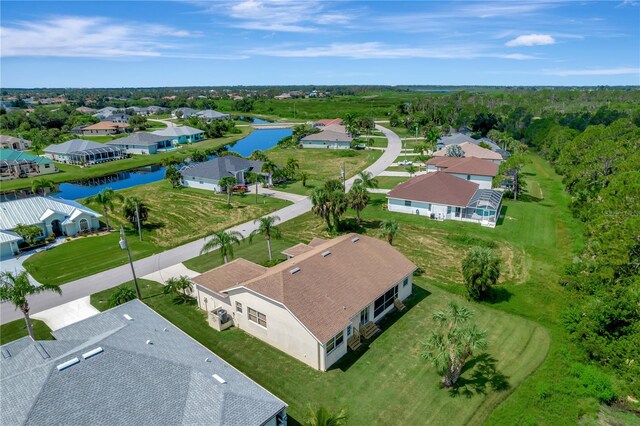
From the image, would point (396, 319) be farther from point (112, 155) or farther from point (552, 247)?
point (112, 155)

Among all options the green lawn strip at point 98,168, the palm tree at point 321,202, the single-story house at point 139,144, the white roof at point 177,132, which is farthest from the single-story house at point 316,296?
the white roof at point 177,132

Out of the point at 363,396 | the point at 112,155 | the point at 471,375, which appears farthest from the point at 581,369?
the point at 112,155

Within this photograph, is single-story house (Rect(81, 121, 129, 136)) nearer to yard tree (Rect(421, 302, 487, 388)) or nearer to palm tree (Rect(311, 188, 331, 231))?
palm tree (Rect(311, 188, 331, 231))

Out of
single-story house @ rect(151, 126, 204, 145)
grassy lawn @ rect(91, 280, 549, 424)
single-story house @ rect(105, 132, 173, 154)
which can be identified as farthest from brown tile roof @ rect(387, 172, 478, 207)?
single-story house @ rect(151, 126, 204, 145)

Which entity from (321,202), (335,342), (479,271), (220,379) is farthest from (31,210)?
(479,271)

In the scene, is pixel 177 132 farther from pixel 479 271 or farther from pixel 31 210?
pixel 479 271

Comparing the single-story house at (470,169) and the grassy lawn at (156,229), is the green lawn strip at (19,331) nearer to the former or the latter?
the grassy lawn at (156,229)
